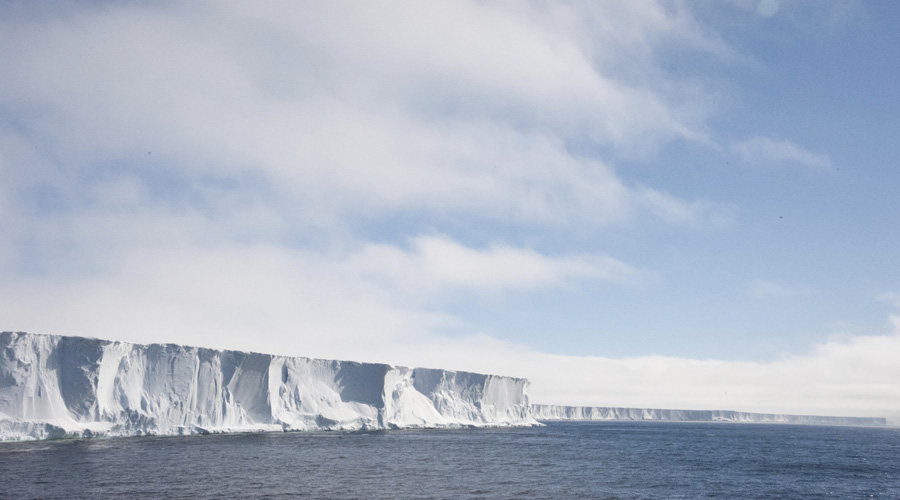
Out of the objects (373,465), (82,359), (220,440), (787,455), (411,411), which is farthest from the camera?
(411,411)

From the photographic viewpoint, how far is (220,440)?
4712 cm

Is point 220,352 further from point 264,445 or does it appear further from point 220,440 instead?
point 264,445

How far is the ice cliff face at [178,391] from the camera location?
40.1 metres

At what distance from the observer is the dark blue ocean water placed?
23.8 metres

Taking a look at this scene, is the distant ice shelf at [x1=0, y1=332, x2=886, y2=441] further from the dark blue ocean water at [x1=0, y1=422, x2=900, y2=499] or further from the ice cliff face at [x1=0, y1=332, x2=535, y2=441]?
the dark blue ocean water at [x1=0, y1=422, x2=900, y2=499]

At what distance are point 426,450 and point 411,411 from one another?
3197cm

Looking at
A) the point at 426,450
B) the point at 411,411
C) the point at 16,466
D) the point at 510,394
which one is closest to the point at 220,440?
the point at 426,450

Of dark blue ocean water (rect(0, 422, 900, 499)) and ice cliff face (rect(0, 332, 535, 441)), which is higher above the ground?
ice cliff face (rect(0, 332, 535, 441))

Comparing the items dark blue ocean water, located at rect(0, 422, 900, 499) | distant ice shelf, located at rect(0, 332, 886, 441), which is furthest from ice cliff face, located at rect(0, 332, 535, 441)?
dark blue ocean water, located at rect(0, 422, 900, 499)

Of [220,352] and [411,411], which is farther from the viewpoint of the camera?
[411,411]

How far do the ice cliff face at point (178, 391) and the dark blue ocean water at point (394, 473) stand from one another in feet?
6.54

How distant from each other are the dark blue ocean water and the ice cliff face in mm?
1992

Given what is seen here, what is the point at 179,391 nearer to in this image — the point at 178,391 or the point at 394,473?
the point at 178,391

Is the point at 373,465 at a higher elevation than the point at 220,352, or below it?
below
